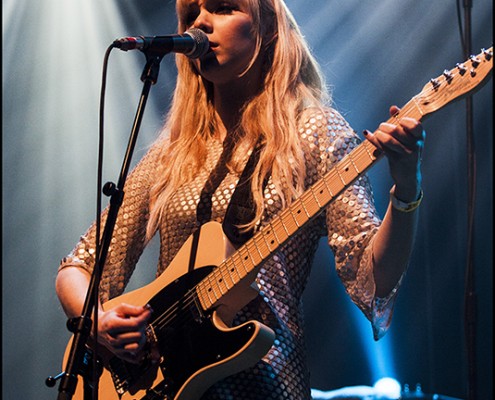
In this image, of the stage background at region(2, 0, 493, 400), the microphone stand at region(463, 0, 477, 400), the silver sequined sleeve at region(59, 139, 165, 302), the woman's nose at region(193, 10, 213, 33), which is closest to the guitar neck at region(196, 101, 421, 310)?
the silver sequined sleeve at region(59, 139, 165, 302)

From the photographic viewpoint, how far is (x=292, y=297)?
1.90 metres

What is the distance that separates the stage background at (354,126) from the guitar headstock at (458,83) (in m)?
1.97

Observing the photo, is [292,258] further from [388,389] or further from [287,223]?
[388,389]

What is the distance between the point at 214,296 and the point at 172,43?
0.60m

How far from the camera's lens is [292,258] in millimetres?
1922

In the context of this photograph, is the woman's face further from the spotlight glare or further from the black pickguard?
the spotlight glare

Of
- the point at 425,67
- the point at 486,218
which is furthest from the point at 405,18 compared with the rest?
the point at 486,218

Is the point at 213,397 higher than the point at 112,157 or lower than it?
lower

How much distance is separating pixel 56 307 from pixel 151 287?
97.6 inches

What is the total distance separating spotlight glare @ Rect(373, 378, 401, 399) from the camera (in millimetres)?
3049

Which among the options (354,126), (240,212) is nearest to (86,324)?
(240,212)

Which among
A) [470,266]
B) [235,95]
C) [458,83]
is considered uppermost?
[235,95]

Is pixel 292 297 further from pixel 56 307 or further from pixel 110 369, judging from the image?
pixel 56 307

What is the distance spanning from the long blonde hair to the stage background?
1.59m
